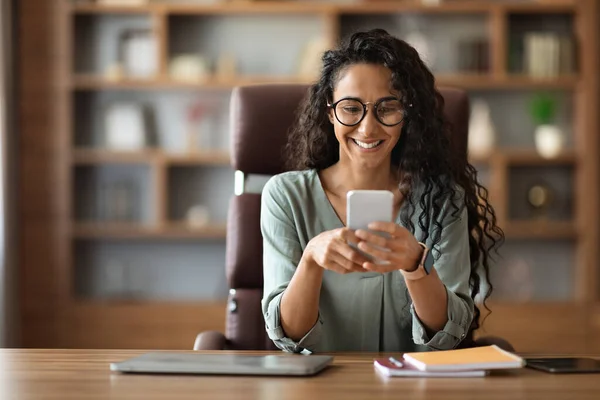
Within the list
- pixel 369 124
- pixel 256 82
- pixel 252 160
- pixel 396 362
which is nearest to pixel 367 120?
pixel 369 124

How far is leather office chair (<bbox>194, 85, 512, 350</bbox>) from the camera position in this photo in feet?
7.47

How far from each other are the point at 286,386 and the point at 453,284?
2.20 feet

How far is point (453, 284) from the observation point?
→ 6.36 ft

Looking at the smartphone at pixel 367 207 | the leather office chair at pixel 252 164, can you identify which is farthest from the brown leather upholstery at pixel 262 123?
the smartphone at pixel 367 207

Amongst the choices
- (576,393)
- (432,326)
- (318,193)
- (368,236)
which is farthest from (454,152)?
(576,393)

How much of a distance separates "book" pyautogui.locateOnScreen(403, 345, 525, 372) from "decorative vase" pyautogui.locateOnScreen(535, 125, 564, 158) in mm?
3212

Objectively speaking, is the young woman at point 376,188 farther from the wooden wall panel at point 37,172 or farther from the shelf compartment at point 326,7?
the wooden wall panel at point 37,172

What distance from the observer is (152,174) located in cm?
475

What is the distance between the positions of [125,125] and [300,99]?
256cm

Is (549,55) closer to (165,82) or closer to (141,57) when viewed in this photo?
(165,82)

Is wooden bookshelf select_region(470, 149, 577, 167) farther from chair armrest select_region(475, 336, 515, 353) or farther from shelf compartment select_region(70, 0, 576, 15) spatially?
chair armrest select_region(475, 336, 515, 353)

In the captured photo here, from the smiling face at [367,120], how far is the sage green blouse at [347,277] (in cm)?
16

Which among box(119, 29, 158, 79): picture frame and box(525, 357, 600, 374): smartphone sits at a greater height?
box(119, 29, 158, 79): picture frame

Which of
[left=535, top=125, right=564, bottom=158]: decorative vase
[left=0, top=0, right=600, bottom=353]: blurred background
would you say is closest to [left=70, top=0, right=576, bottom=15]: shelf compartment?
[left=0, top=0, right=600, bottom=353]: blurred background
